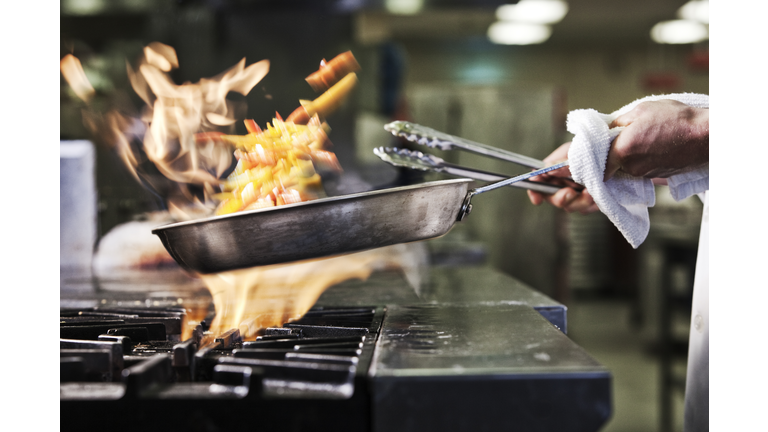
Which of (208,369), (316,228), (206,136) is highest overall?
(206,136)

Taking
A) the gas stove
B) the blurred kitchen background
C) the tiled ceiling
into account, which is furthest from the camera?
the tiled ceiling

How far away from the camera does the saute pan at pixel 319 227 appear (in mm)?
718

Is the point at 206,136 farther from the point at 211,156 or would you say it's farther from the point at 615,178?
the point at 615,178

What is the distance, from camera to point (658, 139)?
0.78 metres

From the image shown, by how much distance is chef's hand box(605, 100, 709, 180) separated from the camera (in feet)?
2.52

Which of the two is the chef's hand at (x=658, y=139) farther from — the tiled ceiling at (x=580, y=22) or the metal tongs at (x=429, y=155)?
the tiled ceiling at (x=580, y=22)

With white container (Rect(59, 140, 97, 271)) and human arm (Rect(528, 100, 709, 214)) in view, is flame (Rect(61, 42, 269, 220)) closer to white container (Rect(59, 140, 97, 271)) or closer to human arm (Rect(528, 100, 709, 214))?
white container (Rect(59, 140, 97, 271))

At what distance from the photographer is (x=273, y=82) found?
6.27ft

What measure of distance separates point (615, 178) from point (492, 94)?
8.46ft

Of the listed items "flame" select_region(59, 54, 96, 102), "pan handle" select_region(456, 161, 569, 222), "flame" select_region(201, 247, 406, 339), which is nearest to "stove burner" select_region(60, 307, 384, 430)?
"flame" select_region(201, 247, 406, 339)

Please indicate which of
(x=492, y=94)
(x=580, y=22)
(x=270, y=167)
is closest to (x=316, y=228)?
(x=270, y=167)

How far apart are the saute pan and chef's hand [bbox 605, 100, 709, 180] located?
0.34ft

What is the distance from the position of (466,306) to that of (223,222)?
49cm
